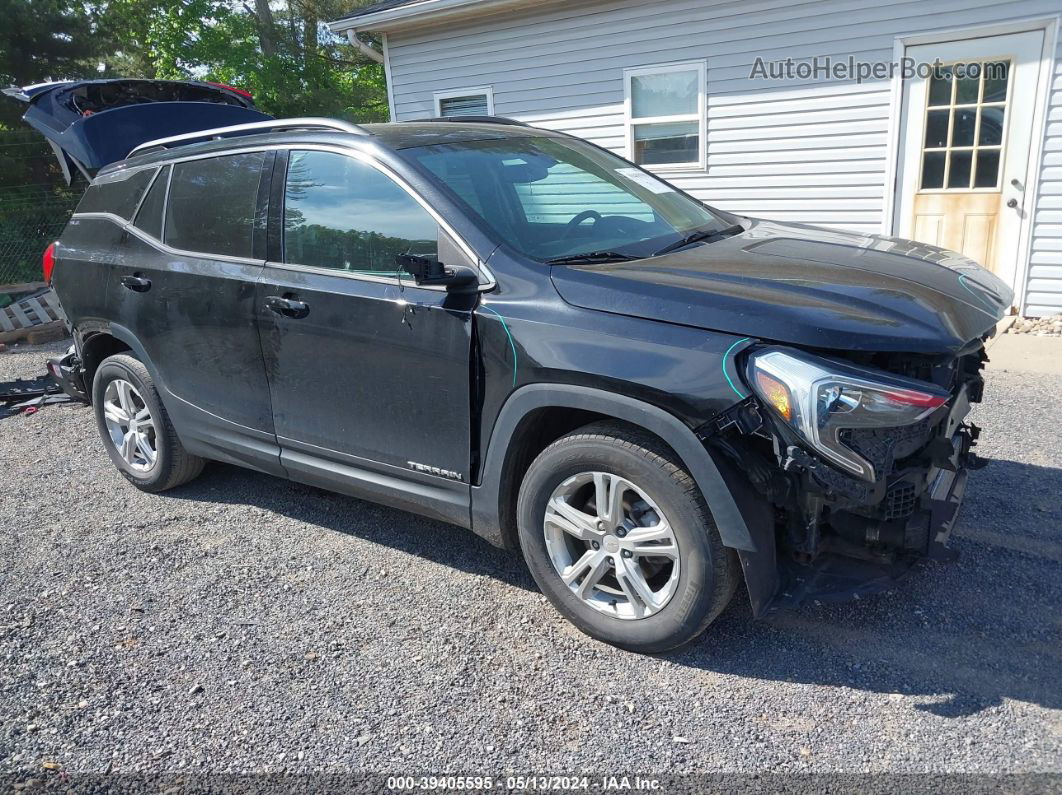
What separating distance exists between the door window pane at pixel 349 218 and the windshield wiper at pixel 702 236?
0.95m

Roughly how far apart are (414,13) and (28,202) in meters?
6.99

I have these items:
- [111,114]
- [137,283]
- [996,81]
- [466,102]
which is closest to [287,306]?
[137,283]

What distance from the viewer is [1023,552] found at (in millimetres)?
3549

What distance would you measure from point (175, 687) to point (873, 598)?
2626 mm

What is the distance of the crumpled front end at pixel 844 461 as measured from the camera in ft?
8.18

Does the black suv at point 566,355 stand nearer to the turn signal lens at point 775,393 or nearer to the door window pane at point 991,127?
the turn signal lens at point 775,393

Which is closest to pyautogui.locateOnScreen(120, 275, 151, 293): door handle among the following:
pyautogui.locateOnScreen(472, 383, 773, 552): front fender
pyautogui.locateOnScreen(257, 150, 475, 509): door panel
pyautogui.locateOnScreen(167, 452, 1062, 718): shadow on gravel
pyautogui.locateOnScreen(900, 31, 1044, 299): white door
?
pyautogui.locateOnScreen(257, 150, 475, 509): door panel

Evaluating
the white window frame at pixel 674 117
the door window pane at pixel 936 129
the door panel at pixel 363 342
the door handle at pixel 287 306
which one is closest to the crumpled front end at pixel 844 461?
the door panel at pixel 363 342

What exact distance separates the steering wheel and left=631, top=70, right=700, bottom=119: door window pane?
21.2ft

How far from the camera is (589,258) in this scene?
3188mm

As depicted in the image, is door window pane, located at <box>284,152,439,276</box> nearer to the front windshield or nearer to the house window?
the front windshield

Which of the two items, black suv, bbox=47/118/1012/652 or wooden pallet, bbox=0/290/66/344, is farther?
wooden pallet, bbox=0/290/66/344

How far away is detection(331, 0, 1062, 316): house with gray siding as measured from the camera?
749 centimetres

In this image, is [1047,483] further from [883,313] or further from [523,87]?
[523,87]
